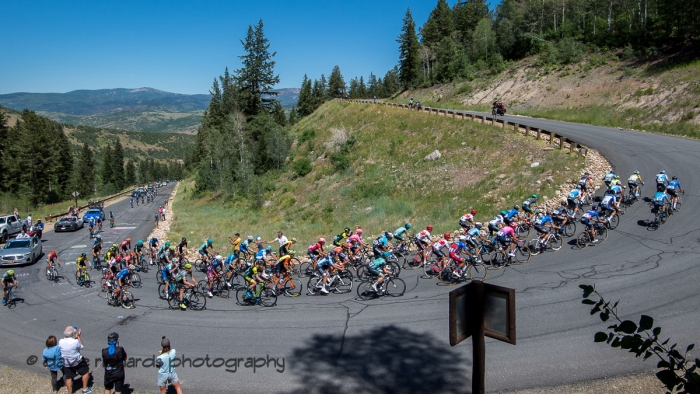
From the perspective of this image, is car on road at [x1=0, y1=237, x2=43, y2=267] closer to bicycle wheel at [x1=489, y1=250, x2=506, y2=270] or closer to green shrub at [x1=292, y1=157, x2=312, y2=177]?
green shrub at [x1=292, y1=157, x2=312, y2=177]

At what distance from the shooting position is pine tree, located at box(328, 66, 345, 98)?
11831cm

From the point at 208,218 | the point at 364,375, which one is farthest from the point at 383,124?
the point at 364,375

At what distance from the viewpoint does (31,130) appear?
70688mm

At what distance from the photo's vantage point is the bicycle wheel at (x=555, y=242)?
1809 cm

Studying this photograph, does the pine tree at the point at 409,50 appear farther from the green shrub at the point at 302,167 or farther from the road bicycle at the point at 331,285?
the road bicycle at the point at 331,285

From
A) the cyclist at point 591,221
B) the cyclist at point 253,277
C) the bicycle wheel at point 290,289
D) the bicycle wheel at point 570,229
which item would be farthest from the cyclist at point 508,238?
the cyclist at point 253,277

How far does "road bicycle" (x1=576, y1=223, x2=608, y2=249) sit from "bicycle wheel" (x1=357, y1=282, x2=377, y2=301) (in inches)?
350

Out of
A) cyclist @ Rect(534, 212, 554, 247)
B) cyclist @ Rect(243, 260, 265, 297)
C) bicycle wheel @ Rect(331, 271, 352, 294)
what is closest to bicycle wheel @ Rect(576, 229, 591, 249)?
cyclist @ Rect(534, 212, 554, 247)

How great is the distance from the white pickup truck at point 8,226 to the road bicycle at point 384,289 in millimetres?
30181

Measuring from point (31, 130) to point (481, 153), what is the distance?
7291 cm

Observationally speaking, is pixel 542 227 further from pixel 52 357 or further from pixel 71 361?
pixel 52 357

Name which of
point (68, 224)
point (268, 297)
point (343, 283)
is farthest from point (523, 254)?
point (68, 224)

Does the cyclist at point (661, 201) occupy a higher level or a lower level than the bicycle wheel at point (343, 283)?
higher

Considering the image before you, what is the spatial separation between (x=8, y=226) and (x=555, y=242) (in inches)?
1514
